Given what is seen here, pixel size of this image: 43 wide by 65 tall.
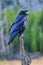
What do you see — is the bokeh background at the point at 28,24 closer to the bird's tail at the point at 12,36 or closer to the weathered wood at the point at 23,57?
the bird's tail at the point at 12,36

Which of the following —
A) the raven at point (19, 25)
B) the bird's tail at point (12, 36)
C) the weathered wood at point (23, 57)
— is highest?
the raven at point (19, 25)

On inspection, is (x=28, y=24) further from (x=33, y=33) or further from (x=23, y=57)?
(x=23, y=57)

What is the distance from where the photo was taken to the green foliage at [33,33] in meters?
2.55

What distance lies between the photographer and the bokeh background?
8.37ft

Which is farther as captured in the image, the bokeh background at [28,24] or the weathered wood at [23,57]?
the bokeh background at [28,24]


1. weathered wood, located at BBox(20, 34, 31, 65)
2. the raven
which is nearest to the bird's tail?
the raven

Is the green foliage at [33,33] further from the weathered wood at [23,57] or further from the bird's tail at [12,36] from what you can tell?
the weathered wood at [23,57]

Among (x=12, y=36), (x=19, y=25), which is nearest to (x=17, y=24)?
(x=19, y=25)

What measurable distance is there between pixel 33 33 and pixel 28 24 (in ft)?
0.32

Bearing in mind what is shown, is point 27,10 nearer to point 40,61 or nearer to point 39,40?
point 39,40

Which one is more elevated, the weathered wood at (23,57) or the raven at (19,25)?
the raven at (19,25)

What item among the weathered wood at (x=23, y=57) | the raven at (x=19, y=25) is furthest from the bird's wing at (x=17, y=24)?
the weathered wood at (x=23, y=57)

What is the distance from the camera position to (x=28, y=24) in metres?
2.54

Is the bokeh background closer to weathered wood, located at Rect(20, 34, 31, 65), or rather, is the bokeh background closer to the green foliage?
the green foliage
